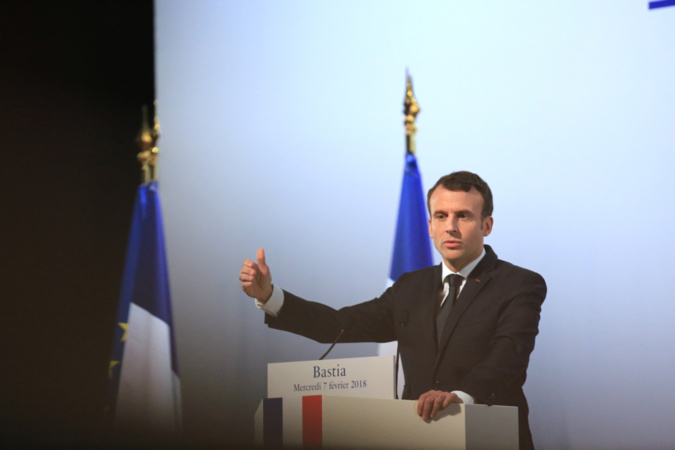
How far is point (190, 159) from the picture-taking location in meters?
4.94

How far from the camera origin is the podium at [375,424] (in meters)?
1.96

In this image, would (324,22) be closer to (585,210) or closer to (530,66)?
(530,66)

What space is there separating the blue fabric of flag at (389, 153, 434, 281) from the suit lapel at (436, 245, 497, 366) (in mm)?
1290

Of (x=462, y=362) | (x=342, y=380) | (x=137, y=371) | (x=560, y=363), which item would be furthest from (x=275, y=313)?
(x=137, y=371)

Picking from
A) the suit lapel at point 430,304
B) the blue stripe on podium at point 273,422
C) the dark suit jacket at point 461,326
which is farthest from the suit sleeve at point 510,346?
the blue stripe on podium at point 273,422

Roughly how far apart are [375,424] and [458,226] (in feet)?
3.12

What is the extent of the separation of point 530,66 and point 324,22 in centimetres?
140

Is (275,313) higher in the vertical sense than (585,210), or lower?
lower

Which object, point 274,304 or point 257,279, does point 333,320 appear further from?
point 257,279

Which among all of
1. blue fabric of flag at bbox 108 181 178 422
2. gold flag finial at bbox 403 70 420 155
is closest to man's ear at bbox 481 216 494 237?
gold flag finial at bbox 403 70 420 155

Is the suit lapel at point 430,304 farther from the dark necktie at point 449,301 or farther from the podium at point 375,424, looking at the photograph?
the podium at point 375,424

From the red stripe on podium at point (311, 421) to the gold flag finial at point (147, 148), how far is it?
3.01m

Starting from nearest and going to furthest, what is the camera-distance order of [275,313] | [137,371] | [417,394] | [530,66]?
[417,394] → [275,313] → [530,66] → [137,371]

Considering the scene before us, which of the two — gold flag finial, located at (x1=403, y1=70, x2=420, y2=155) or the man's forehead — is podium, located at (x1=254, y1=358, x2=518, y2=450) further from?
gold flag finial, located at (x1=403, y1=70, x2=420, y2=155)
